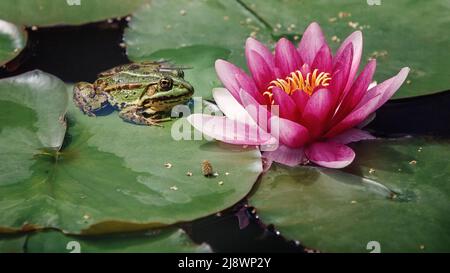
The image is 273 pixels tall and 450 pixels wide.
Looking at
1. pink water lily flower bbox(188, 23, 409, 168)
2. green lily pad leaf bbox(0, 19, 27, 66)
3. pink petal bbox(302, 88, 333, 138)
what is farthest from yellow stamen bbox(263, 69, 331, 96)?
green lily pad leaf bbox(0, 19, 27, 66)

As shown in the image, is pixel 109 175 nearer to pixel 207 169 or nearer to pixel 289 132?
pixel 207 169

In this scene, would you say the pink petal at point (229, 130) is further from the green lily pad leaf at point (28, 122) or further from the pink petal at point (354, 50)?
the green lily pad leaf at point (28, 122)

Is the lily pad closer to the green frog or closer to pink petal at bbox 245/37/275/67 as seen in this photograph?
the green frog

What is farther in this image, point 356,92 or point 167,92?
point 167,92

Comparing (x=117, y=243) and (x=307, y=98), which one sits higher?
(x=307, y=98)

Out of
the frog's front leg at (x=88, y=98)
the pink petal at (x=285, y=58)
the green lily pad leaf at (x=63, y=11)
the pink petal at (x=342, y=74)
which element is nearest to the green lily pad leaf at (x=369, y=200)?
the pink petal at (x=342, y=74)

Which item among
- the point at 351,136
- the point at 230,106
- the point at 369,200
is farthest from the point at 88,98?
the point at 369,200
